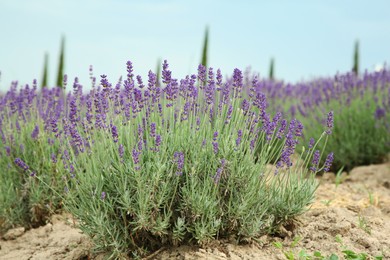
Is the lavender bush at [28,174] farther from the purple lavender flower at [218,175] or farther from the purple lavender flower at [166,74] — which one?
the purple lavender flower at [218,175]

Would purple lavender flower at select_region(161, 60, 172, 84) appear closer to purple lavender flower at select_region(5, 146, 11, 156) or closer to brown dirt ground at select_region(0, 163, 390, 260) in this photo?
brown dirt ground at select_region(0, 163, 390, 260)

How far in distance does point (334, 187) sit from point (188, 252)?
286 centimetres

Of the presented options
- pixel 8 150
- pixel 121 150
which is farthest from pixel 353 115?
pixel 121 150

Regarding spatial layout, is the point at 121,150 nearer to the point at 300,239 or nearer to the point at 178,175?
the point at 178,175

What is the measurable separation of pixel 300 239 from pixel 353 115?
4049 mm

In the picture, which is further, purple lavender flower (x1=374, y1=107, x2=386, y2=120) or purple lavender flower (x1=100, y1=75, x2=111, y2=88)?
purple lavender flower (x1=374, y1=107, x2=386, y2=120)

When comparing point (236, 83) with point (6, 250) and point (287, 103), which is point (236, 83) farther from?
point (287, 103)

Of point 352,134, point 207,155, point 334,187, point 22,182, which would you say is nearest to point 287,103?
point 352,134

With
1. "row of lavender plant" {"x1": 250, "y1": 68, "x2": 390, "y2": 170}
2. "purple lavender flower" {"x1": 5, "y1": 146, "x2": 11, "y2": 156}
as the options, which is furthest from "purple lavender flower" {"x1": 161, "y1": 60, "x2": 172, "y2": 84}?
"row of lavender plant" {"x1": 250, "y1": 68, "x2": 390, "y2": 170}

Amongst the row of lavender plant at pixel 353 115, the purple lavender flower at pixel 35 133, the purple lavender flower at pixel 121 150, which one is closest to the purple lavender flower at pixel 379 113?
the row of lavender plant at pixel 353 115

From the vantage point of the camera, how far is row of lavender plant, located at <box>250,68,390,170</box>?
673 cm

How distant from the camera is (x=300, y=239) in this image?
3.34m

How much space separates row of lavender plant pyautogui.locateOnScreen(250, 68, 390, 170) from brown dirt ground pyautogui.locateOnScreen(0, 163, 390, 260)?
1887 mm

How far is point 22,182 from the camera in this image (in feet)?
15.6
